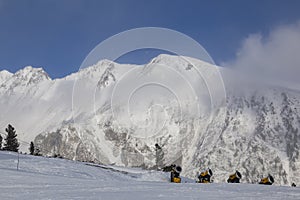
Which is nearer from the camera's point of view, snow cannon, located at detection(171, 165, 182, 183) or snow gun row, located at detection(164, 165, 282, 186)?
snow gun row, located at detection(164, 165, 282, 186)

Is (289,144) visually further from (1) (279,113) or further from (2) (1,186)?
(2) (1,186)

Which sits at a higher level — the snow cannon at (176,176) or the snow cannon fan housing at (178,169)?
the snow cannon fan housing at (178,169)

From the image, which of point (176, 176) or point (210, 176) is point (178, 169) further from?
point (210, 176)

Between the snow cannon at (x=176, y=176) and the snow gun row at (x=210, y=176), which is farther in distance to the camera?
the snow cannon at (x=176, y=176)

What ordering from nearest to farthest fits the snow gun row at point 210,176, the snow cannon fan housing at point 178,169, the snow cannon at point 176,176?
1. the snow gun row at point 210,176
2. the snow cannon fan housing at point 178,169
3. the snow cannon at point 176,176

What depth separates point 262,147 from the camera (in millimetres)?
182000

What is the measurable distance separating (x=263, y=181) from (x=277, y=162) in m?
161

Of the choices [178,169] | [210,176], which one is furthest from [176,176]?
[210,176]

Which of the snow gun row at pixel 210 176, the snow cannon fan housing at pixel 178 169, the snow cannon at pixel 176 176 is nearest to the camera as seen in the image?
the snow gun row at pixel 210 176

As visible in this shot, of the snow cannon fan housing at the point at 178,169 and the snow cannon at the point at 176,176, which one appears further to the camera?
the snow cannon at the point at 176,176

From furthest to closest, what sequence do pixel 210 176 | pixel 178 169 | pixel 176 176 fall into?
pixel 176 176, pixel 178 169, pixel 210 176

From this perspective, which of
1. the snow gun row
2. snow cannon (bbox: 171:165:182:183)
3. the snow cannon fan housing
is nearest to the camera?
the snow gun row

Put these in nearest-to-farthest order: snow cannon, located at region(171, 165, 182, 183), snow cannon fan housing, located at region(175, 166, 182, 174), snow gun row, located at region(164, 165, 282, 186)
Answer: snow gun row, located at region(164, 165, 282, 186), snow cannon fan housing, located at region(175, 166, 182, 174), snow cannon, located at region(171, 165, 182, 183)

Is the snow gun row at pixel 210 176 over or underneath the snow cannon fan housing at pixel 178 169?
underneath
